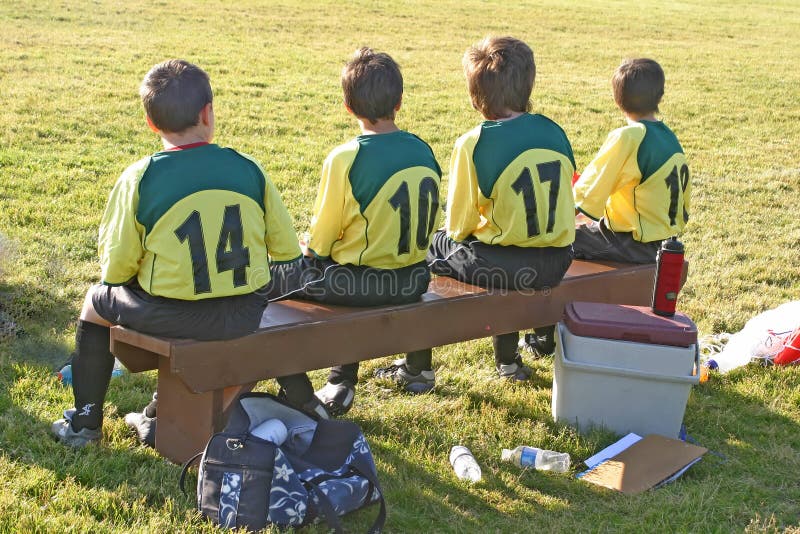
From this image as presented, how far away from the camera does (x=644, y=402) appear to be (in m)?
4.13

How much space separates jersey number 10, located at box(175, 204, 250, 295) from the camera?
343cm

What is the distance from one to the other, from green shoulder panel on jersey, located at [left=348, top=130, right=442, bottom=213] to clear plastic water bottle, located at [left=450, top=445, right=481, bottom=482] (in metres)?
1.12

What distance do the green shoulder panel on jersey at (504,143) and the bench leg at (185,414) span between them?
4.79 feet

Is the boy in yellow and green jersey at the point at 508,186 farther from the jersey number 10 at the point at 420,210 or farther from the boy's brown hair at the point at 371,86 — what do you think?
the boy's brown hair at the point at 371,86

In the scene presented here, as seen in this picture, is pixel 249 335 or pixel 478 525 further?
pixel 249 335

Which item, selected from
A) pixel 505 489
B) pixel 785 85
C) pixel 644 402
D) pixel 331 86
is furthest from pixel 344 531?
pixel 785 85

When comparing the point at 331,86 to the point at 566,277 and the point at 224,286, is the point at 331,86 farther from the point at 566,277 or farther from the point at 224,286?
the point at 224,286

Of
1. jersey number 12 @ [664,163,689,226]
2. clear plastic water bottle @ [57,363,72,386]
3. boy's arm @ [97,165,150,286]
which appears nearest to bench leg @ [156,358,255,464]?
boy's arm @ [97,165,150,286]

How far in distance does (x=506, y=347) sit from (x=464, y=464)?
3.33 feet

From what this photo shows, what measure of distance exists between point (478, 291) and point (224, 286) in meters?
1.35

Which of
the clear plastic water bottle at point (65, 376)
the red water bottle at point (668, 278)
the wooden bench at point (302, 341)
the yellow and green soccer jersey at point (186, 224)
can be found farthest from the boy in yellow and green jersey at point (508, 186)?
the clear plastic water bottle at point (65, 376)

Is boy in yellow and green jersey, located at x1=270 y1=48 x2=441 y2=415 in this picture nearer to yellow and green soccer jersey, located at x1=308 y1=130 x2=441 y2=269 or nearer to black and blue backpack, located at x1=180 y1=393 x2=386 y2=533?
yellow and green soccer jersey, located at x1=308 y1=130 x2=441 y2=269

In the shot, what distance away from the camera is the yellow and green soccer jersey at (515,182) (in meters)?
4.24

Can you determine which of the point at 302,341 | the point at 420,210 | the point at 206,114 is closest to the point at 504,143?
the point at 420,210
